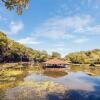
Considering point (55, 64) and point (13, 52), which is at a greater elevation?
point (13, 52)

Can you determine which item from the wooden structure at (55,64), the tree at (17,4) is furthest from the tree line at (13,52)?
the tree at (17,4)

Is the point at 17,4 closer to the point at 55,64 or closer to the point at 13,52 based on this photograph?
the point at 55,64

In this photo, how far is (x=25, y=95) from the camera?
1045 inches

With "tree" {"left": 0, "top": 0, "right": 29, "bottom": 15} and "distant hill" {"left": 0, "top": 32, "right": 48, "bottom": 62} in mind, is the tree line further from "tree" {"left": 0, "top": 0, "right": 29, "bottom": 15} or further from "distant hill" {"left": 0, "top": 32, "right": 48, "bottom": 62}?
"tree" {"left": 0, "top": 0, "right": 29, "bottom": 15}

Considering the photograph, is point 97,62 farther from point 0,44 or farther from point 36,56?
point 0,44

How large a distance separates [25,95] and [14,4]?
14.0m

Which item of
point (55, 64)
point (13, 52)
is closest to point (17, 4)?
point (55, 64)

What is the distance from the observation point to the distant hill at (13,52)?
248 feet

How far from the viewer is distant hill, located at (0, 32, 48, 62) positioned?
75.7 meters

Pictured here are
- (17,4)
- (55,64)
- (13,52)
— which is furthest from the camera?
(13,52)

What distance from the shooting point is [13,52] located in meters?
90.1

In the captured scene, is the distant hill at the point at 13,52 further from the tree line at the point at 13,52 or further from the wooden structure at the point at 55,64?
the wooden structure at the point at 55,64

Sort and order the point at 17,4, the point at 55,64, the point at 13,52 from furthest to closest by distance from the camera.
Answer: the point at 13,52 < the point at 55,64 < the point at 17,4

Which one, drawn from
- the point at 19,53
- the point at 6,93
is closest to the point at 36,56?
the point at 19,53
